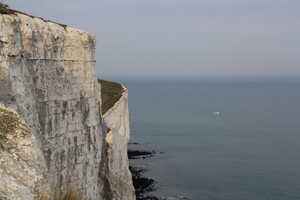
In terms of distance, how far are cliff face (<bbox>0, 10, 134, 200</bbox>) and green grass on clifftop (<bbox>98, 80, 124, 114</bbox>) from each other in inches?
591

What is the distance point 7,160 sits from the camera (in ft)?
36.5

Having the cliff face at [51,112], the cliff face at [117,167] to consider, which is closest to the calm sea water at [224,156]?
the cliff face at [117,167]

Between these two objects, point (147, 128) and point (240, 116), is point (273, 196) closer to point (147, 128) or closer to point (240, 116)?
point (147, 128)

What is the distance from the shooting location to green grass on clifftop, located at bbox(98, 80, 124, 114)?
44838mm

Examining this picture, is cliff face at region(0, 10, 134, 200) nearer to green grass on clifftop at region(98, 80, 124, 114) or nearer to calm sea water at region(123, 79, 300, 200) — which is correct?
green grass on clifftop at region(98, 80, 124, 114)

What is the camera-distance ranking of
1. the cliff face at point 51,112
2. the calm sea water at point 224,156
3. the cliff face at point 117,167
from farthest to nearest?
the calm sea water at point 224,156 → the cliff face at point 117,167 → the cliff face at point 51,112

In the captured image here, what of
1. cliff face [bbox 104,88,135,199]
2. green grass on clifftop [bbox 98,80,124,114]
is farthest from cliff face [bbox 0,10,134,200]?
green grass on clifftop [bbox 98,80,124,114]

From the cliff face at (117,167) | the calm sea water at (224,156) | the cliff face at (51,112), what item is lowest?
the calm sea water at (224,156)

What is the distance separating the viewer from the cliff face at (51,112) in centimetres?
1156

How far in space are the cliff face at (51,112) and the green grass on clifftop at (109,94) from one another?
15.0m

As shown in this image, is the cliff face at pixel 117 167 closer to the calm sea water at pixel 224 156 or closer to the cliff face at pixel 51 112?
the cliff face at pixel 51 112

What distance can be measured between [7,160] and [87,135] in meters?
12.9

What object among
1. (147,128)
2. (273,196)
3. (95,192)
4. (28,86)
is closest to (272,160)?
(273,196)

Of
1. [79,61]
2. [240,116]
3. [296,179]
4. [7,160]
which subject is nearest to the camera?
[7,160]
